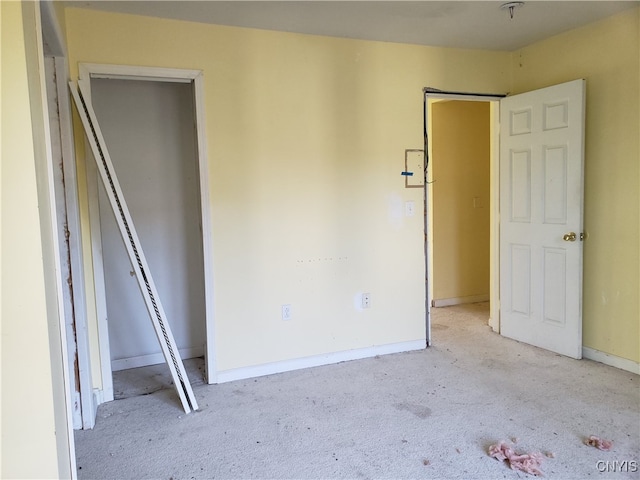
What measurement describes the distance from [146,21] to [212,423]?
95.4 inches

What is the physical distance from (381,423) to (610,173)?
2.32 m

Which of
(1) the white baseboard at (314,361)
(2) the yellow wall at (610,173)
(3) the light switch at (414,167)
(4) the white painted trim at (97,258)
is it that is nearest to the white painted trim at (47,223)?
(4) the white painted trim at (97,258)

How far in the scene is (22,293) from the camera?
1.28 m

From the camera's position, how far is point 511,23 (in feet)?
10.3

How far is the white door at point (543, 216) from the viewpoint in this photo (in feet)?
10.9

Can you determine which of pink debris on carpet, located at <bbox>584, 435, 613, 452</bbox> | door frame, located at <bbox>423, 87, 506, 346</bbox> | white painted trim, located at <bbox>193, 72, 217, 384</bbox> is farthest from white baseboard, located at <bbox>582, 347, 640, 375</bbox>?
white painted trim, located at <bbox>193, 72, 217, 384</bbox>

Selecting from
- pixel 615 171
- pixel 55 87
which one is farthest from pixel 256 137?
pixel 615 171

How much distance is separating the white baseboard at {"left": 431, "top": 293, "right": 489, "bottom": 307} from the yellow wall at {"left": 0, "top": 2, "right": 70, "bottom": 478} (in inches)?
168

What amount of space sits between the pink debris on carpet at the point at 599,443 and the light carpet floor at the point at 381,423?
0.10 ft

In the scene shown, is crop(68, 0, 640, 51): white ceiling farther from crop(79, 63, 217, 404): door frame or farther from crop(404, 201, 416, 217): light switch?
crop(404, 201, 416, 217): light switch

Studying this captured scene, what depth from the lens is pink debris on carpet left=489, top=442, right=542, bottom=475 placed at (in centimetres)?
208

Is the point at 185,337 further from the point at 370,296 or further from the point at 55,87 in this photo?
the point at 55,87

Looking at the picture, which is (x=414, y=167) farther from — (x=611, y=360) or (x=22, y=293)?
(x=22, y=293)

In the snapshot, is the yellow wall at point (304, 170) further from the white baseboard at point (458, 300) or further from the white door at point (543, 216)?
the white baseboard at point (458, 300)
